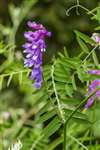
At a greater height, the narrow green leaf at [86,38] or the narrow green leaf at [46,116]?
the narrow green leaf at [86,38]

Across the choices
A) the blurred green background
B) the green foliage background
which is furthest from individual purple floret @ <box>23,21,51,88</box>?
the blurred green background

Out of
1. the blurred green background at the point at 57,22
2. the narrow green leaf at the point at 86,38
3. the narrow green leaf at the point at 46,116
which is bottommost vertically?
the blurred green background at the point at 57,22

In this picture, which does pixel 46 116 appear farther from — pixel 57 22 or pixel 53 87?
pixel 57 22

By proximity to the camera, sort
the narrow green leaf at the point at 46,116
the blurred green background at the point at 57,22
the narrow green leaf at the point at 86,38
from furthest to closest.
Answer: the blurred green background at the point at 57,22 < the narrow green leaf at the point at 86,38 < the narrow green leaf at the point at 46,116

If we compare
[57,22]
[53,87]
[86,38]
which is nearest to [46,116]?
[53,87]

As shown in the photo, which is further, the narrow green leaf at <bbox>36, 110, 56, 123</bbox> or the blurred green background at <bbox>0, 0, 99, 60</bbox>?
the blurred green background at <bbox>0, 0, 99, 60</bbox>

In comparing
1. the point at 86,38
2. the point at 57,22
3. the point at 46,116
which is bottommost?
the point at 57,22

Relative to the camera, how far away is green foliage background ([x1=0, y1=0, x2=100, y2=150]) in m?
1.42

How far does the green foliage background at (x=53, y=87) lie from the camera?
142 centimetres

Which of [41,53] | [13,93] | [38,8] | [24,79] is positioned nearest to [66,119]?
[41,53]

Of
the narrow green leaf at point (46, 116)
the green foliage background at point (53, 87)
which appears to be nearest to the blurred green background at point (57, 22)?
the green foliage background at point (53, 87)

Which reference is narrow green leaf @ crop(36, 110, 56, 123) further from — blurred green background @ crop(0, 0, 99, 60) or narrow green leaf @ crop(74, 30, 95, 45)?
blurred green background @ crop(0, 0, 99, 60)

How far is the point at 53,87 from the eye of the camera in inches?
57.3

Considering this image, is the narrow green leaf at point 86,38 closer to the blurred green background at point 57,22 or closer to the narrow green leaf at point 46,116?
the narrow green leaf at point 46,116
